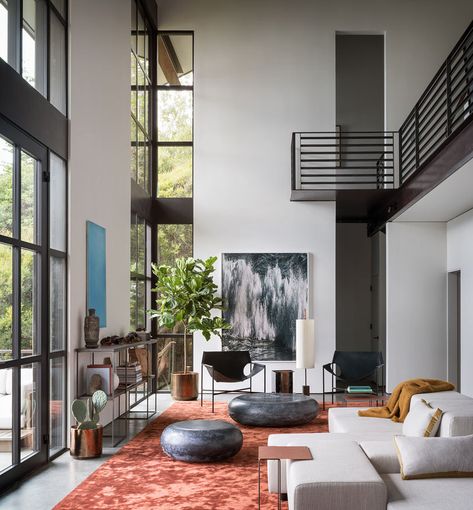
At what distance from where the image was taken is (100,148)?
8.22m

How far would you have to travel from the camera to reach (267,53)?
1227cm

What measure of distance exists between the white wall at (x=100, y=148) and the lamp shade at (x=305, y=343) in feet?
7.92

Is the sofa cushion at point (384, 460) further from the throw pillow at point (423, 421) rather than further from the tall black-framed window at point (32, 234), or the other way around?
the tall black-framed window at point (32, 234)

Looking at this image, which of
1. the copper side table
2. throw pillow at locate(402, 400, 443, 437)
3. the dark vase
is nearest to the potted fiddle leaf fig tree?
the dark vase

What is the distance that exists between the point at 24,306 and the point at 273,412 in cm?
342

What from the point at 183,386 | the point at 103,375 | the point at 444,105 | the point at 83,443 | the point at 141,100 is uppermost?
the point at 141,100

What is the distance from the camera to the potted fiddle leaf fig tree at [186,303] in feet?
36.0

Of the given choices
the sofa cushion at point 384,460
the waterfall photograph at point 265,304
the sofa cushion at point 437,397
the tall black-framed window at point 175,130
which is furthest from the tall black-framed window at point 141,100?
the sofa cushion at point 384,460

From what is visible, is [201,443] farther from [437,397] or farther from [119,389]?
[437,397]

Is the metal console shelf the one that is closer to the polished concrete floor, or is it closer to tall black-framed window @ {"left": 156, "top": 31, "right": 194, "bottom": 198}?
the polished concrete floor

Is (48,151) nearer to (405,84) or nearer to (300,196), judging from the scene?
(300,196)


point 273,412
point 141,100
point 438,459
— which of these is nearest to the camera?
point 438,459

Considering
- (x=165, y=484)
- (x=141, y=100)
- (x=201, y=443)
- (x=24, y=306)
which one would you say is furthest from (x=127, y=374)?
(x=141, y=100)

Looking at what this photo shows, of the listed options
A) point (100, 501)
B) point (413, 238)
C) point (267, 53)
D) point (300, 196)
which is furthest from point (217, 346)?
point (100, 501)
